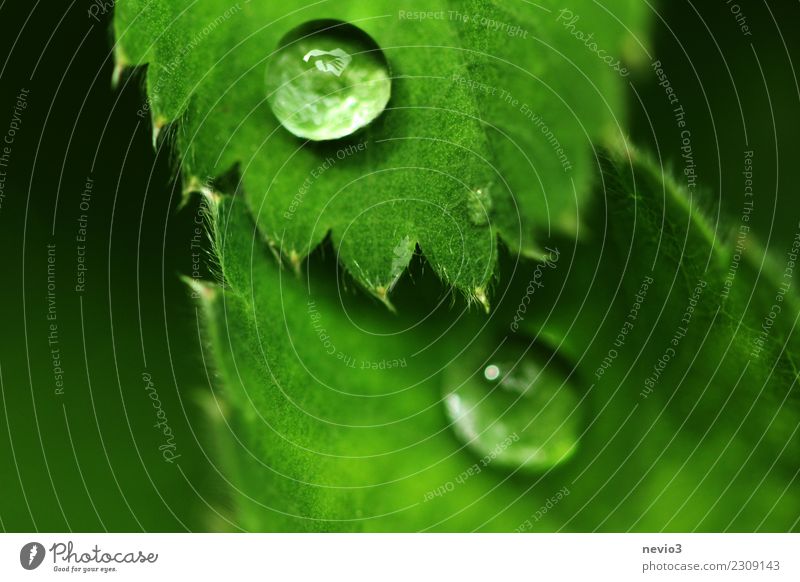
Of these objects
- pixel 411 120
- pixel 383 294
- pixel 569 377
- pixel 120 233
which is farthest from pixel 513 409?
pixel 120 233

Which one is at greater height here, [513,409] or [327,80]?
[327,80]

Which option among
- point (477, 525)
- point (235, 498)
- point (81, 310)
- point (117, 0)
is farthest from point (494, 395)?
point (117, 0)

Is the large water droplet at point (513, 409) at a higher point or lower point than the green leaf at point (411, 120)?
lower

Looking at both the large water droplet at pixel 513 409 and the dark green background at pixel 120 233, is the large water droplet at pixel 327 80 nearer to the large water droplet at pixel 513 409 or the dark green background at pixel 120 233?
the dark green background at pixel 120 233

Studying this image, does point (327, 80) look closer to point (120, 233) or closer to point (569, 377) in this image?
point (120, 233)

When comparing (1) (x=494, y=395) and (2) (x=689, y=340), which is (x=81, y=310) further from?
(2) (x=689, y=340)

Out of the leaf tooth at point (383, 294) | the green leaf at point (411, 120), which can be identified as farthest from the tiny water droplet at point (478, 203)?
the leaf tooth at point (383, 294)
